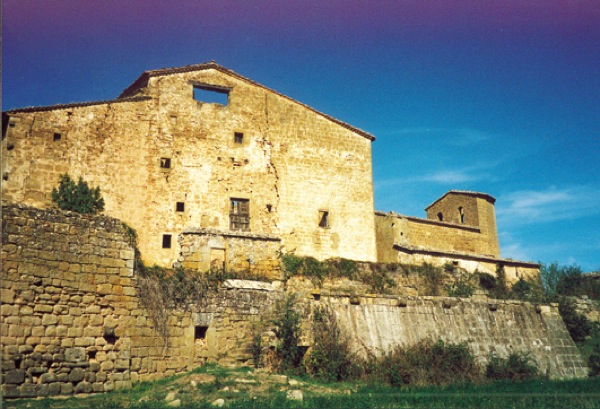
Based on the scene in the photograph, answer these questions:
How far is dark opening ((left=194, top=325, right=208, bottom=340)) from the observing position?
15.4 meters

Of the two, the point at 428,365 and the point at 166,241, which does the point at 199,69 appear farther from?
the point at 428,365

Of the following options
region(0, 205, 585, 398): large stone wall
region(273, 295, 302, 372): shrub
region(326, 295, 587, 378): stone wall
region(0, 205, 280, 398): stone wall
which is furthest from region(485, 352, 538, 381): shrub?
region(0, 205, 280, 398): stone wall

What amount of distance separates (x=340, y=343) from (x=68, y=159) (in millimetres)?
11683

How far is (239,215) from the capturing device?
960 inches

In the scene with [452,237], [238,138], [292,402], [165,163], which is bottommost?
[292,402]

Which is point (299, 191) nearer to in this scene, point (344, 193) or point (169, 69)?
point (344, 193)

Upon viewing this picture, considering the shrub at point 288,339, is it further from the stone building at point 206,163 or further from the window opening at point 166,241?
the window opening at point 166,241

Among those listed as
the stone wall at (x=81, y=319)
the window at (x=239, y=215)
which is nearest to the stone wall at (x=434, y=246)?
the window at (x=239, y=215)

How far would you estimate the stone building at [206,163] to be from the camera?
20938 millimetres

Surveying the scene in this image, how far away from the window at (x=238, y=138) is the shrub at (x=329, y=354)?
10373 millimetres

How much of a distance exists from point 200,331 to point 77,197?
823cm

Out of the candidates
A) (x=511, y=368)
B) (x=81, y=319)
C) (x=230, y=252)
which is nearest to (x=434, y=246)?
(x=511, y=368)

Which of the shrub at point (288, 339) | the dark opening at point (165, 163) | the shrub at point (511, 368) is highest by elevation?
the dark opening at point (165, 163)

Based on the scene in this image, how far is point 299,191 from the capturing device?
25484mm
